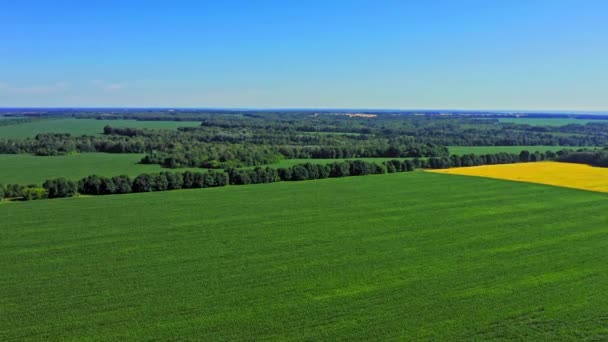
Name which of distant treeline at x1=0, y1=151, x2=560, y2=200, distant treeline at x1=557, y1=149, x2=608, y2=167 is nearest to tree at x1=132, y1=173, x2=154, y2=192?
distant treeline at x1=0, y1=151, x2=560, y2=200

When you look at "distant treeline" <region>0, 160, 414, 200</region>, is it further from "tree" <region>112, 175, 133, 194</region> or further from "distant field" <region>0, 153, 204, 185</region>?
"distant field" <region>0, 153, 204, 185</region>

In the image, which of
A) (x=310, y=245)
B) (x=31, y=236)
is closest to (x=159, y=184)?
(x=31, y=236)

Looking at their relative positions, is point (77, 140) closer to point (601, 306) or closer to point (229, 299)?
point (229, 299)

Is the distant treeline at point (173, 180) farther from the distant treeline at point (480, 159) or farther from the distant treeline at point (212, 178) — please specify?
the distant treeline at point (480, 159)

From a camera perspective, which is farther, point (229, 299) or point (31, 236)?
point (31, 236)

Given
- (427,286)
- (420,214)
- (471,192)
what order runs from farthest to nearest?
(471,192)
(420,214)
(427,286)

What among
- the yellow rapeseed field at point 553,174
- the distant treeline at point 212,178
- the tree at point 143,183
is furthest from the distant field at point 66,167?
the yellow rapeseed field at point 553,174

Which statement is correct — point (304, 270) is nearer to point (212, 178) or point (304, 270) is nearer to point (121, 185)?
point (121, 185)

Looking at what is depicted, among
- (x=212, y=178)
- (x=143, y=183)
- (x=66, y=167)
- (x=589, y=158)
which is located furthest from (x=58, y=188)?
(x=589, y=158)
